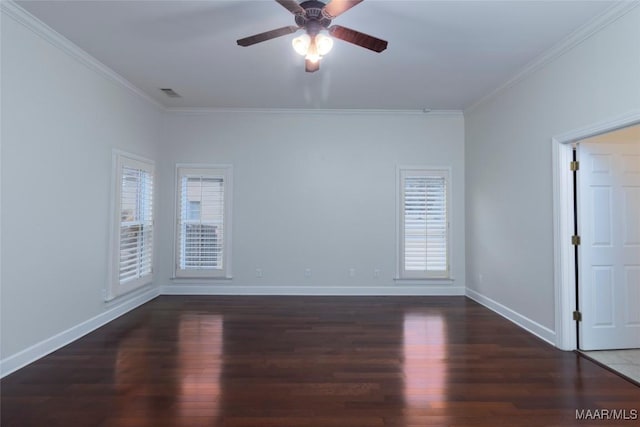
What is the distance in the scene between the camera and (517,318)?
12.7 ft

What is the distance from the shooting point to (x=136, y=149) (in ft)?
14.7

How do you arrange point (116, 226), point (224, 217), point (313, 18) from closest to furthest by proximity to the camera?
1. point (313, 18)
2. point (116, 226)
3. point (224, 217)

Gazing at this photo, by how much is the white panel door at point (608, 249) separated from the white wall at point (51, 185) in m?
5.06

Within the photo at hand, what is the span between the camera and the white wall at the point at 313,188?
204 inches

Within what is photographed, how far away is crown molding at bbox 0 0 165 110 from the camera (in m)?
2.62

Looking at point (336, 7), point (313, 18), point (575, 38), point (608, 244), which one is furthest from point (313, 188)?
point (608, 244)

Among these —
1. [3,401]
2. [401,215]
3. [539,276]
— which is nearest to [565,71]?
[539,276]

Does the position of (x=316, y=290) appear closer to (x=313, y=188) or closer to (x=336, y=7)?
(x=313, y=188)

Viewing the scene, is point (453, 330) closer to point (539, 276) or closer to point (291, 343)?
point (539, 276)

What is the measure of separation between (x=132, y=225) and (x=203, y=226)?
1042 millimetres

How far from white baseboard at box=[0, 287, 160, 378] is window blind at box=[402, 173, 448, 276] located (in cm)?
404

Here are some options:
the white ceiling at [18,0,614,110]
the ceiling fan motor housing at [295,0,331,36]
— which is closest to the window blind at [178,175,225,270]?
the white ceiling at [18,0,614,110]

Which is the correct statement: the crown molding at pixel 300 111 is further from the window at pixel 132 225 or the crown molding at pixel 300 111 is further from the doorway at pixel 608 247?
the doorway at pixel 608 247

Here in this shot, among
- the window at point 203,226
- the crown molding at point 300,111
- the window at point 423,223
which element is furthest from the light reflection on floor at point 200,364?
the crown molding at point 300,111
